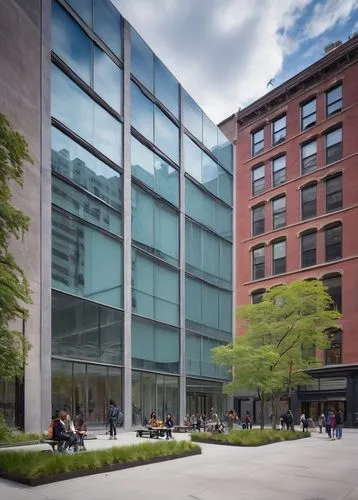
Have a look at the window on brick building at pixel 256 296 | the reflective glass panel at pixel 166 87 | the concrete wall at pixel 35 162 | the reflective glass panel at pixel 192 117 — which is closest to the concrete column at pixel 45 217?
the concrete wall at pixel 35 162

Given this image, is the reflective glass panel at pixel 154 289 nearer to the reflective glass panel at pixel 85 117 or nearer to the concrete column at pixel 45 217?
the reflective glass panel at pixel 85 117

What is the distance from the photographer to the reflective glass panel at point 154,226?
110 ft

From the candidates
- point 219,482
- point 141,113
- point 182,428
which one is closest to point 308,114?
point 141,113

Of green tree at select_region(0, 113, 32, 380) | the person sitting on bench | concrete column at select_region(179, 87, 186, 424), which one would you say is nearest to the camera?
green tree at select_region(0, 113, 32, 380)

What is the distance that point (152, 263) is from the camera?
34969 mm

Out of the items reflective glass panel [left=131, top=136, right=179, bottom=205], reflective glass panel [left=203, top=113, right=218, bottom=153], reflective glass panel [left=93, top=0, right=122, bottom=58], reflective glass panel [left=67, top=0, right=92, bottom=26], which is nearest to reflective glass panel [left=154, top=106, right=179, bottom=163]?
reflective glass panel [left=131, top=136, right=179, bottom=205]

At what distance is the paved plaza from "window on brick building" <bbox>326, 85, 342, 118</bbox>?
121 feet

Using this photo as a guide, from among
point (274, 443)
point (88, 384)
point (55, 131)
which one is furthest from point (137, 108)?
point (274, 443)

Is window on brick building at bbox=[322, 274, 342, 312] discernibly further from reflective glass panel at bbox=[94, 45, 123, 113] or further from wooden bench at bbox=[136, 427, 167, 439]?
wooden bench at bbox=[136, 427, 167, 439]

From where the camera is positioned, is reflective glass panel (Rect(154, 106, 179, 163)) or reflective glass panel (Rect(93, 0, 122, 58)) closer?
reflective glass panel (Rect(93, 0, 122, 58))

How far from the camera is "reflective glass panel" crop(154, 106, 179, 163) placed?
37125mm

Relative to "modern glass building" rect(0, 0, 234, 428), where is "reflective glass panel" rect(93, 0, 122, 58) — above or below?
above

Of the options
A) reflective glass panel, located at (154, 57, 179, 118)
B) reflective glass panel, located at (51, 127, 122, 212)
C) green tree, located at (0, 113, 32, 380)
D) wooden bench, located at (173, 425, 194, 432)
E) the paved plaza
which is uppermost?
reflective glass panel, located at (154, 57, 179, 118)

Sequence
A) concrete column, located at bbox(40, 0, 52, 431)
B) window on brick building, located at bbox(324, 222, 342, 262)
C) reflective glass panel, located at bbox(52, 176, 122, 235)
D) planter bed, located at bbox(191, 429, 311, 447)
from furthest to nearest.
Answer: window on brick building, located at bbox(324, 222, 342, 262), reflective glass panel, located at bbox(52, 176, 122, 235), concrete column, located at bbox(40, 0, 52, 431), planter bed, located at bbox(191, 429, 311, 447)
